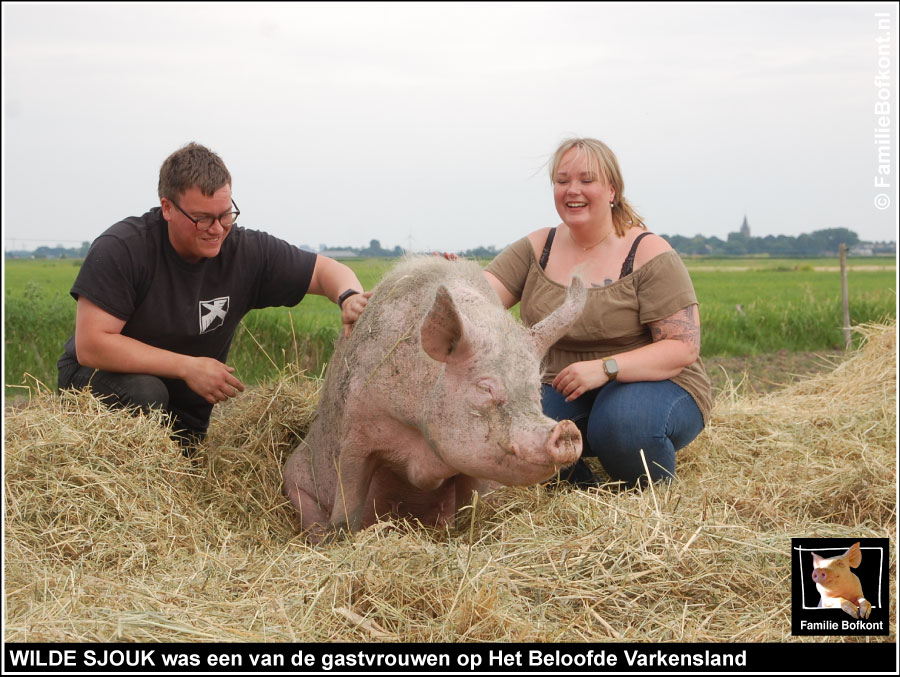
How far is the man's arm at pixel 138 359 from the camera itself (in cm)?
410

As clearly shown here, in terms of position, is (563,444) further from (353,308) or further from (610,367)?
(353,308)

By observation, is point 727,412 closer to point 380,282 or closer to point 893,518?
point 893,518

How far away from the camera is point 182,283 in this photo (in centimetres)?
448

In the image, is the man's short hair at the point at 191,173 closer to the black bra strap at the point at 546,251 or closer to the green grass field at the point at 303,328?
the green grass field at the point at 303,328

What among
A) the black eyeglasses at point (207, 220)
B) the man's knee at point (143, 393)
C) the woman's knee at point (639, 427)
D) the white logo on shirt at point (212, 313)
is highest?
the black eyeglasses at point (207, 220)

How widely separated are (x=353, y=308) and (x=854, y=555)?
2484mm

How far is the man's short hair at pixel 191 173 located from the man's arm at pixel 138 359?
0.72 meters

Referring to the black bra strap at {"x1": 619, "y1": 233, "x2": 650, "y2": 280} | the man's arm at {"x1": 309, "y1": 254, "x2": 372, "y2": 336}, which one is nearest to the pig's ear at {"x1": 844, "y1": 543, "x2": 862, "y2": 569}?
the black bra strap at {"x1": 619, "y1": 233, "x2": 650, "y2": 280}

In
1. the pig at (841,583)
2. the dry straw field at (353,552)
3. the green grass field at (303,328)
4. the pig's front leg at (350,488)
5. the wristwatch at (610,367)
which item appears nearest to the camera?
the dry straw field at (353,552)

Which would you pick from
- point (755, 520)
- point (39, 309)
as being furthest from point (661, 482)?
point (39, 309)

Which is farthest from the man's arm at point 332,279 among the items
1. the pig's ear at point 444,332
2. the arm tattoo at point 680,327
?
the arm tattoo at point 680,327

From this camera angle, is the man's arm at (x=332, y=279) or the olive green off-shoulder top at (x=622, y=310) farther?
the man's arm at (x=332, y=279)

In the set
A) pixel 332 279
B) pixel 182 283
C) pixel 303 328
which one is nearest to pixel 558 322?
pixel 332 279
